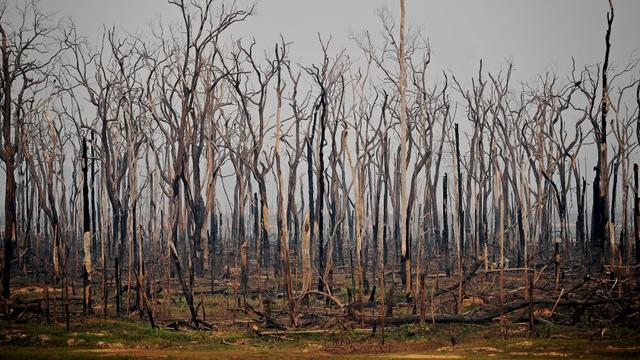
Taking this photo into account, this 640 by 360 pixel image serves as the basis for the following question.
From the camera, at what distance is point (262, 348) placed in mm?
16312

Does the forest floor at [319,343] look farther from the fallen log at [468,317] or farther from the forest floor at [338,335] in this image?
the fallen log at [468,317]

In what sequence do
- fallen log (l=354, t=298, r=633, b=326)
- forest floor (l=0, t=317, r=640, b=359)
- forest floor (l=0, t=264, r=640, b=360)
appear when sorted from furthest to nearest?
1. fallen log (l=354, t=298, r=633, b=326)
2. forest floor (l=0, t=264, r=640, b=360)
3. forest floor (l=0, t=317, r=640, b=359)

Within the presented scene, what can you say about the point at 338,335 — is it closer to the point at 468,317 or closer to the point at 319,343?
the point at 319,343

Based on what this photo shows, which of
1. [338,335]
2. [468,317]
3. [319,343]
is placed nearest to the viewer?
[319,343]

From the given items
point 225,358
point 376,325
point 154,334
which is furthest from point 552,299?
point 154,334

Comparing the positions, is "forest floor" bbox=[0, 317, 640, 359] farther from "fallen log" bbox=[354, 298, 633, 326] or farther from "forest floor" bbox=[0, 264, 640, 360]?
"fallen log" bbox=[354, 298, 633, 326]

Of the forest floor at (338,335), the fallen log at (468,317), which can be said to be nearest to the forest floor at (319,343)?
the forest floor at (338,335)

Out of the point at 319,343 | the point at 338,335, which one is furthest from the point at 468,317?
the point at 319,343

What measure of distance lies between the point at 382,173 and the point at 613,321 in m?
25.2

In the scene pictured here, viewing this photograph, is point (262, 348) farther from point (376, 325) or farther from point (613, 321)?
point (613, 321)

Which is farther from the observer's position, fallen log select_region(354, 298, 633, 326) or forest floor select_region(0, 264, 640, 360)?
fallen log select_region(354, 298, 633, 326)

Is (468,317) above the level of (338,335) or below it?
above

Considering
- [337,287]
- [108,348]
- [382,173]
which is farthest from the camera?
[382,173]

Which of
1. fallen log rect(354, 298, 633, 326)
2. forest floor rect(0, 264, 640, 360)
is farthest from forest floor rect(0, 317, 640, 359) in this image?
fallen log rect(354, 298, 633, 326)
